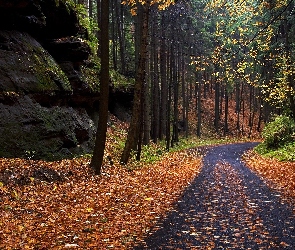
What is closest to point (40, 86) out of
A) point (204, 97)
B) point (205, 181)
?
Answer: point (205, 181)

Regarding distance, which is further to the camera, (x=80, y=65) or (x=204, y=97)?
(x=204, y=97)

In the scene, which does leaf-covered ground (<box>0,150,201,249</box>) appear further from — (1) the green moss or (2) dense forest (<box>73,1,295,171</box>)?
(2) dense forest (<box>73,1,295,171</box>)

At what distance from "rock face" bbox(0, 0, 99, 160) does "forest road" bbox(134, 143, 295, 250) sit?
6.40m

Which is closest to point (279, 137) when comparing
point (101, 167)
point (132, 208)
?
point (101, 167)

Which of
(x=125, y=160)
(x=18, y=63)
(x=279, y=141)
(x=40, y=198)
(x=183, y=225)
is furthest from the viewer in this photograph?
(x=279, y=141)

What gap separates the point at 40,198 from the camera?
8859mm

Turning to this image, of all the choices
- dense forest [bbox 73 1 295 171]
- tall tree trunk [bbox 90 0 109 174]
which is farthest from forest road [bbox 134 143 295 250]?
dense forest [bbox 73 1 295 171]

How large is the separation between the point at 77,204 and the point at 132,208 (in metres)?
1.35

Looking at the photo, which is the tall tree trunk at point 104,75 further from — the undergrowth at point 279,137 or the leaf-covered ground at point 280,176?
the undergrowth at point 279,137

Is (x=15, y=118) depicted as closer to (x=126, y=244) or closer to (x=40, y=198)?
(x=40, y=198)

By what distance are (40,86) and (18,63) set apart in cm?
124

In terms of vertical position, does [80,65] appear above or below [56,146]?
above

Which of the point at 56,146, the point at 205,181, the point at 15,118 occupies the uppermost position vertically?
the point at 15,118

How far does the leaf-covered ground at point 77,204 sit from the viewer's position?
623cm
